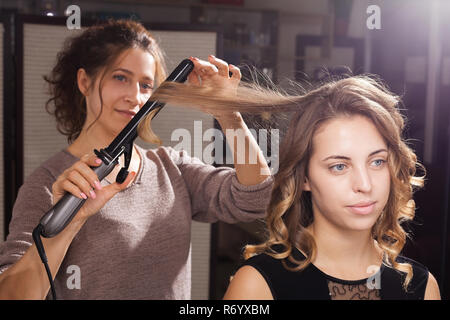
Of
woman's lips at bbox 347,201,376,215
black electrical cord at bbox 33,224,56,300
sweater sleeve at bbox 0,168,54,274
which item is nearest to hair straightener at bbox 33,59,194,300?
black electrical cord at bbox 33,224,56,300

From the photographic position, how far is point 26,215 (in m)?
0.64

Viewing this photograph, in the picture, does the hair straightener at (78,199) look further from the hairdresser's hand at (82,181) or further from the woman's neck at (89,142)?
the woman's neck at (89,142)

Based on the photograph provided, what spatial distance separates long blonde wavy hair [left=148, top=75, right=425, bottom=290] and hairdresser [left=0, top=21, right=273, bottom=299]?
0.03 meters

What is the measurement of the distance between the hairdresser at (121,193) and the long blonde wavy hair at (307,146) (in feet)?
0.09

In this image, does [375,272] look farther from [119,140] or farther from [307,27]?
[307,27]

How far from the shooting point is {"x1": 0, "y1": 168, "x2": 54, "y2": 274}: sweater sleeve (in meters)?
0.61

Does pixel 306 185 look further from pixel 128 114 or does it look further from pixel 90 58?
pixel 90 58

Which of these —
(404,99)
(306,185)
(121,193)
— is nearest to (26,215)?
(121,193)

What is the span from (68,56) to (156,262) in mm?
340

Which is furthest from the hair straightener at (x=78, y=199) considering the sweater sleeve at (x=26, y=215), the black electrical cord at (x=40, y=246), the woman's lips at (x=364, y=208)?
the woman's lips at (x=364, y=208)

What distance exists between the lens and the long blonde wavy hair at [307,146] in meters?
0.54

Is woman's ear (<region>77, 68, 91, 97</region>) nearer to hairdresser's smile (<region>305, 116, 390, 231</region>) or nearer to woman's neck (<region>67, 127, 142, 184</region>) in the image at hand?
woman's neck (<region>67, 127, 142, 184</region>)

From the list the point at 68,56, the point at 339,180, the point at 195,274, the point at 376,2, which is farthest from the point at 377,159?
the point at 195,274

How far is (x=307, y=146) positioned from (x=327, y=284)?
153 millimetres
